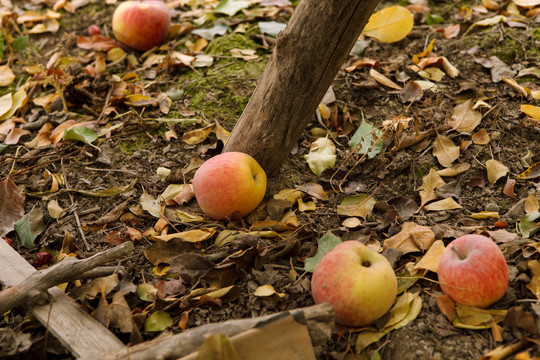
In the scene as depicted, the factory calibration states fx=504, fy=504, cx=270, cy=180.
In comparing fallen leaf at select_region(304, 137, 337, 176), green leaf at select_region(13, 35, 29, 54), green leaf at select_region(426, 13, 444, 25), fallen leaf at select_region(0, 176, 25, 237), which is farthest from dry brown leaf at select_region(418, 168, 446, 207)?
green leaf at select_region(13, 35, 29, 54)

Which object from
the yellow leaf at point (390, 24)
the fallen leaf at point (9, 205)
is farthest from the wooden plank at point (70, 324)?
the yellow leaf at point (390, 24)

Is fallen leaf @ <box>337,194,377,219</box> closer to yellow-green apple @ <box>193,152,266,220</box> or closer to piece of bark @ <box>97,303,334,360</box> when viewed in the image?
yellow-green apple @ <box>193,152,266,220</box>

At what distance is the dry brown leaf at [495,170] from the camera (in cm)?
227

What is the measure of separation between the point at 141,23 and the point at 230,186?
1.61 metres

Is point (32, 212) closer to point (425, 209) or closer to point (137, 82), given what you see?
point (137, 82)

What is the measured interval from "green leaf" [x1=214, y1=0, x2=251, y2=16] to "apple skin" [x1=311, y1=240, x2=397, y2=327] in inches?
90.5

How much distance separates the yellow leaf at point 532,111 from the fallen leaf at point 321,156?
0.92m

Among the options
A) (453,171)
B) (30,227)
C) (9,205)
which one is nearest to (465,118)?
(453,171)

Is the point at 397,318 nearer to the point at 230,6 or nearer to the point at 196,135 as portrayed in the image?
the point at 196,135

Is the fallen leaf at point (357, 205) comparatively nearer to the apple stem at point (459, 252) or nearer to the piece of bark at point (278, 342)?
the apple stem at point (459, 252)

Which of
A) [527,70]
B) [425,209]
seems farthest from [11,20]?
[527,70]

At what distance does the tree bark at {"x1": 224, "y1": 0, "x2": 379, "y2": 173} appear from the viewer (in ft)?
6.40

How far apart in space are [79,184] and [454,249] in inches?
70.3

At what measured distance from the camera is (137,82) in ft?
10.2
